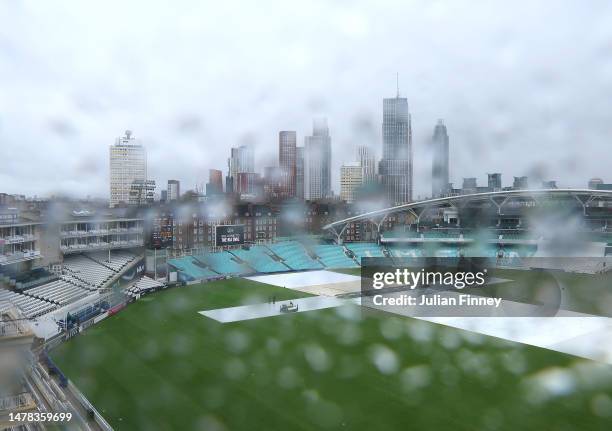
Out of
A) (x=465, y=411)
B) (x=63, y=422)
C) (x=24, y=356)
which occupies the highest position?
(x=24, y=356)

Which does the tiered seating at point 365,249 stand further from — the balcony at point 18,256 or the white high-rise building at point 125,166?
the balcony at point 18,256

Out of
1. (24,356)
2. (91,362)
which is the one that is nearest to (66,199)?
(91,362)

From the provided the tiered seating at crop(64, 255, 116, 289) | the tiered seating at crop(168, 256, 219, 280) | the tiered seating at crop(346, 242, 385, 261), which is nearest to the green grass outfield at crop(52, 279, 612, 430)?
the tiered seating at crop(64, 255, 116, 289)

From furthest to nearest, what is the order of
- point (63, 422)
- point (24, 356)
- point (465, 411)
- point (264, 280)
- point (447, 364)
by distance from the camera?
point (264, 280)
point (447, 364)
point (465, 411)
point (63, 422)
point (24, 356)

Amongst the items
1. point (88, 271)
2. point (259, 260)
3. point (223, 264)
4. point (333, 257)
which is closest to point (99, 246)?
point (88, 271)

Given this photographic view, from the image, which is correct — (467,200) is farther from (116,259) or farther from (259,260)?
(116,259)

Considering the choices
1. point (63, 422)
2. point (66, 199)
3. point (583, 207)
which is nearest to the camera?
point (63, 422)

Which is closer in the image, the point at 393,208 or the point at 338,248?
the point at 338,248

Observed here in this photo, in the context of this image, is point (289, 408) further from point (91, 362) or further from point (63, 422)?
point (91, 362)

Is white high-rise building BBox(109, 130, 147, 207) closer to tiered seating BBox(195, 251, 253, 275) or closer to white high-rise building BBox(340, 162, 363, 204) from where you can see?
tiered seating BBox(195, 251, 253, 275)
